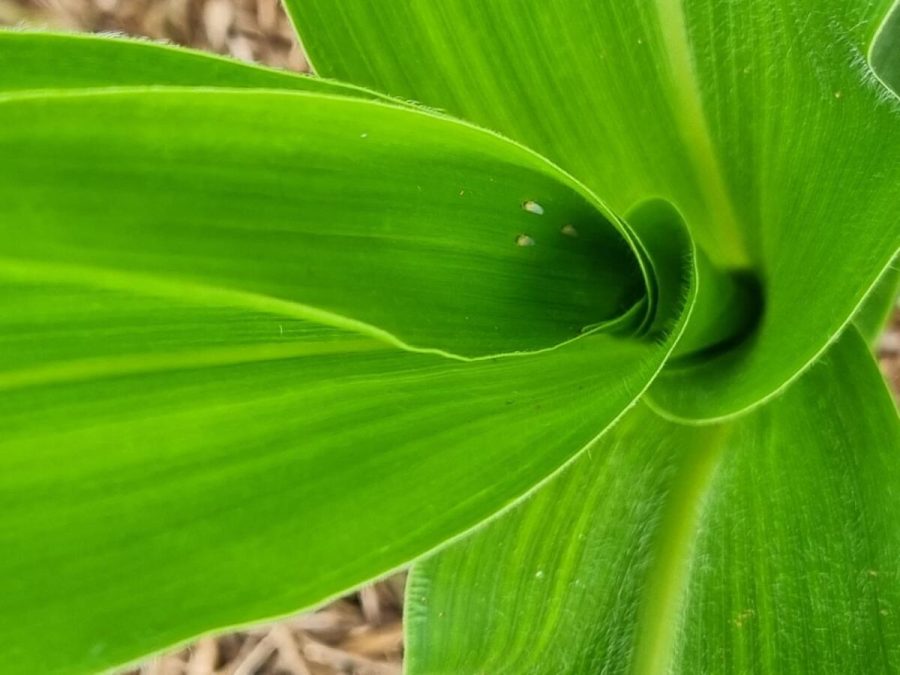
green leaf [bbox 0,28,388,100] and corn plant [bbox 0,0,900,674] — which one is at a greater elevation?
green leaf [bbox 0,28,388,100]

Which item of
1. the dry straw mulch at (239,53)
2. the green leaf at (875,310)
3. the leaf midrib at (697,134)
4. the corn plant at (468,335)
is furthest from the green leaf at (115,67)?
the dry straw mulch at (239,53)

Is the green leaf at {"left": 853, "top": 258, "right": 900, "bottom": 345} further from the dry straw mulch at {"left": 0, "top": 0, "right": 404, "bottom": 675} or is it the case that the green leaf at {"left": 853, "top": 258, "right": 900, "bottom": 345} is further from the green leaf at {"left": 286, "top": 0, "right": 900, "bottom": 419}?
the dry straw mulch at {"left": 0, "top": 0, "right": 404, "bottom": 675}

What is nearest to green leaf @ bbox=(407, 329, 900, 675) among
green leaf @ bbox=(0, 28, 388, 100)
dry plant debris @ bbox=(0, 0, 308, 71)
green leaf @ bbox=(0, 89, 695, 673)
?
green leaf @ bbox=(0, 89, 695, 673)

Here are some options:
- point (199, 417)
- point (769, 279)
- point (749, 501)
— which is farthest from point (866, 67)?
point (199, 417)

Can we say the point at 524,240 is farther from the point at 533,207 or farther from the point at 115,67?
the point at 115,67

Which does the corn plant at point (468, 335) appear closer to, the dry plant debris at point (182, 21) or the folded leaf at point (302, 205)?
the folded leaf at point (302, 205)

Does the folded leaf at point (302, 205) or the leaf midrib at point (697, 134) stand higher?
the leaf midrib at point (697, 134)

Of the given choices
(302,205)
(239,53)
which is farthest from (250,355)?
(239,53)
